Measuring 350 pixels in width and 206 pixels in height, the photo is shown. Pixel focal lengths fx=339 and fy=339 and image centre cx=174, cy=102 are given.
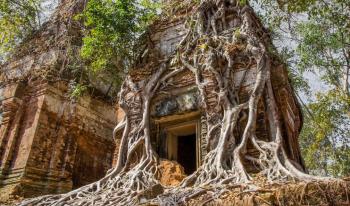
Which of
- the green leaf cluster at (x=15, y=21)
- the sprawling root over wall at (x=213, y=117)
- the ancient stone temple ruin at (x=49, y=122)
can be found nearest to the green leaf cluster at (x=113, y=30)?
the sprawling root over wall at (x=213, y=117)

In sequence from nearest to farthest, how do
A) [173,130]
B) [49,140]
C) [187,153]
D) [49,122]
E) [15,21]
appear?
1. [173,130]
2. [49,140]
3. [49,122]
4. [187,153]
5. [15,21]

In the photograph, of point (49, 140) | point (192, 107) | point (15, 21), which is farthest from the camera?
point (15, 21)

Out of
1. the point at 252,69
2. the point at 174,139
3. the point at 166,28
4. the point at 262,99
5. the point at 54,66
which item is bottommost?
the point at 174,139

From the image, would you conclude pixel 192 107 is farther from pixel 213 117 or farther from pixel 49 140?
pixel 49 140

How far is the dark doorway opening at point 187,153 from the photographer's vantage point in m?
7.62

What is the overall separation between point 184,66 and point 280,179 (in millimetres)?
3026

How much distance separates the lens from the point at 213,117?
567 centimetres

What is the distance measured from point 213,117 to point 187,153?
2388 millimetres

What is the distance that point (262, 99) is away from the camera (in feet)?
18.7

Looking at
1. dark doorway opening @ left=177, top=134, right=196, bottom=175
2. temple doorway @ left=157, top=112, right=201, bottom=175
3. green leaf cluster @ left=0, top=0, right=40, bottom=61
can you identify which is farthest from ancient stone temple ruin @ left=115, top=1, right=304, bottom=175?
green leaf cluster @ left=0, top=0, right=40, bottom=61

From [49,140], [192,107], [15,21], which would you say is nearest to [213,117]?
[192,107]

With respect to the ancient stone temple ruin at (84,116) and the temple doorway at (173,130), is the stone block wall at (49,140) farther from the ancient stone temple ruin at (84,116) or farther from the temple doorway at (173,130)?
the temple doorway at (173,130)

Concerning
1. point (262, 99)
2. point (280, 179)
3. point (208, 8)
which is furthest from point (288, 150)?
point (208, 8)

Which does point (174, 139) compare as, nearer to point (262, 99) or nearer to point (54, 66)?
point (262, 99)
